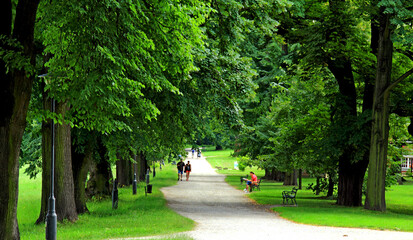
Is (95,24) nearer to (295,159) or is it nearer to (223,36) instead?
(223,36)

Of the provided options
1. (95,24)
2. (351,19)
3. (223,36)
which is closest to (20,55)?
(95,24)

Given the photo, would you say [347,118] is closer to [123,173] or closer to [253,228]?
[253,228]

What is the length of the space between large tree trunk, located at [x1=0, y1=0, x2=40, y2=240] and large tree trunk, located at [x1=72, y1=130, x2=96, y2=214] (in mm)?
9194

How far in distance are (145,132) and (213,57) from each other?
548 cm

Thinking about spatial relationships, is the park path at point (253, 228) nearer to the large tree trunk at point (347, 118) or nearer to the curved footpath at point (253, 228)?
the curved footpath at point (253, 228)

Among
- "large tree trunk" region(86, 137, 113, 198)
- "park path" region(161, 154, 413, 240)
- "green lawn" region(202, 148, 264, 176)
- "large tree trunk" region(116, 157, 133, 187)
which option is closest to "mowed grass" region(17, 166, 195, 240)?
"park path" region(161, 154, 413, 240)

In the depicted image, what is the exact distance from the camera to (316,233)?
15695 millimetres

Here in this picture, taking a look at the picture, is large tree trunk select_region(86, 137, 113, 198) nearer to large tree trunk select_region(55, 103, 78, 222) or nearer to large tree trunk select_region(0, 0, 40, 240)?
large tree trunk select_region(55, 103, 78, 222)

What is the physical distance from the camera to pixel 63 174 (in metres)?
17.4

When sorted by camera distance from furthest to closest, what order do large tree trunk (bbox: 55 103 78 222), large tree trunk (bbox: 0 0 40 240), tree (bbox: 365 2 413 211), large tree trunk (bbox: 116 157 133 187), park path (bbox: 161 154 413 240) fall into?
large tree trunk (bbox: 116 157 133 187), tree (bbox: 365 2 413 211), large tree trunk (bbox: 55 103 78 222), park path (bbox: 161 154 413 240), large tree trunk (bbox: 0 0 40 240)

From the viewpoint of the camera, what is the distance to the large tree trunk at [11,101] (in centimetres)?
1082

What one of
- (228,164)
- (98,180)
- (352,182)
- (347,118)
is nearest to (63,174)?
(98,180)

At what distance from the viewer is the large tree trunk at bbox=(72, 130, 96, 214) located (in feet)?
67.8

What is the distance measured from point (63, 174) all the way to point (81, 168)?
4128mm
